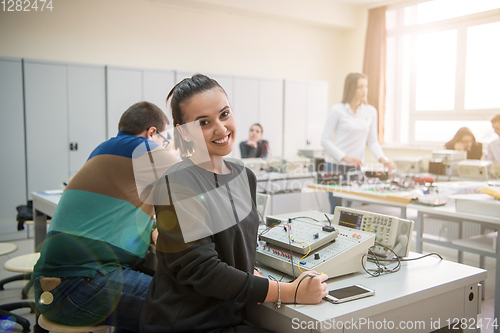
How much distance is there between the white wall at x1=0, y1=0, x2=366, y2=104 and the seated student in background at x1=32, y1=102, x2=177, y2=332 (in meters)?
4.10

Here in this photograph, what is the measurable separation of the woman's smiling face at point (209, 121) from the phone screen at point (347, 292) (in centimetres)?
54

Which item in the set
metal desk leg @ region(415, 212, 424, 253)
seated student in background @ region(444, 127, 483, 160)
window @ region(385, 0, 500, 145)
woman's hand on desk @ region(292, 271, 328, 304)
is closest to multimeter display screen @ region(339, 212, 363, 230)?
woman's hand on desk @ region(292, 271, 328, 304)

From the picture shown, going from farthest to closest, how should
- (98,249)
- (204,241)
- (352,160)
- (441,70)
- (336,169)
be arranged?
(441,70)
(336,169)
(352,160)
(98,249)
(204,241)

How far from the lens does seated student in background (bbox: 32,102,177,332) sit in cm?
Result: 140

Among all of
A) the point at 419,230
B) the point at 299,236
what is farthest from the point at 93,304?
the point at 419,230

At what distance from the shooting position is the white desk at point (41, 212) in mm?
2760

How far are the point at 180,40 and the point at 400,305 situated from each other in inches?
217

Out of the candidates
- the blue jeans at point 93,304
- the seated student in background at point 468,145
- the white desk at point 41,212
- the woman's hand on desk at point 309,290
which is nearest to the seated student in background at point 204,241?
the woman's hand on desk at point 309,290

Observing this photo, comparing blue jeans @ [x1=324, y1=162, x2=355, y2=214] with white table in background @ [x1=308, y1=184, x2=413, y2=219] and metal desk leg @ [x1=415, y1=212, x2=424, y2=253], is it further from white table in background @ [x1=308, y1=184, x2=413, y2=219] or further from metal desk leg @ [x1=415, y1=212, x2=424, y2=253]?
metal desk leg @ [x1=415, y1=212, x2=424, y2=253]

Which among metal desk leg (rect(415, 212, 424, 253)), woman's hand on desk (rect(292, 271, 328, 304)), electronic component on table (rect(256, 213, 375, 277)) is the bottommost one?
metal desk leg (rect(415, 212, 424, 253))

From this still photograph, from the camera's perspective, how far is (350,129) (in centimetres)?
348

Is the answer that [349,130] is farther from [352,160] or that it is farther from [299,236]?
[299,236]

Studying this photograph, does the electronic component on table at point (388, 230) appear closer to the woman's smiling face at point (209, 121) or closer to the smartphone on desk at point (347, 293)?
the smartphone on desk at point (347, 293)

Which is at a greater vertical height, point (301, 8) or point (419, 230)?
point (301, 8)
